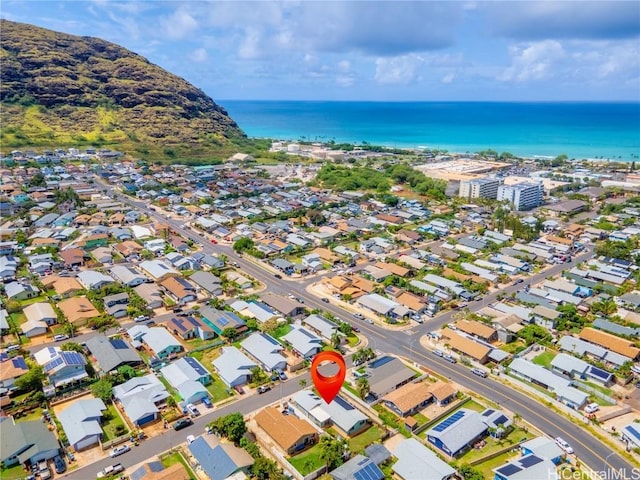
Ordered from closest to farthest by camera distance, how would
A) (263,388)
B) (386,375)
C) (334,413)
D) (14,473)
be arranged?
(14,473) → (334,413) → (263,388) → (386,375)

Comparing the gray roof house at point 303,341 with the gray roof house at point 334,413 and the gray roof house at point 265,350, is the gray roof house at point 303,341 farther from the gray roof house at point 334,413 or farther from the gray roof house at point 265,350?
the gray roof house at point 334,413

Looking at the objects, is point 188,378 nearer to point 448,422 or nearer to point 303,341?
point 303,341

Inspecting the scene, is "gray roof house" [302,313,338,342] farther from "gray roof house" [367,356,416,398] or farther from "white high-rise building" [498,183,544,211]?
"white high-rise building" [498,183,544,211]

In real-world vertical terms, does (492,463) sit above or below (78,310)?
below

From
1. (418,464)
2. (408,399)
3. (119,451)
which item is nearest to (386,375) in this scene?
(408,399)

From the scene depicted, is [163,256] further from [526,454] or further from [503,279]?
[526,454]

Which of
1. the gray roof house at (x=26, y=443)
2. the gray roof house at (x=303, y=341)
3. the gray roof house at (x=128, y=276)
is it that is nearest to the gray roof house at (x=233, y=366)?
the gray roof house at (x=303, y=341)

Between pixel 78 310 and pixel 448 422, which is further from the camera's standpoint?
pixel 78 310
